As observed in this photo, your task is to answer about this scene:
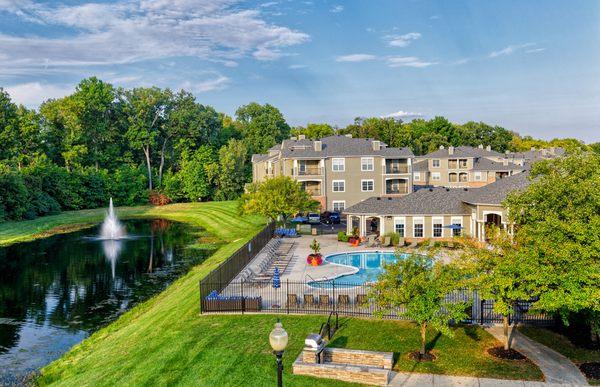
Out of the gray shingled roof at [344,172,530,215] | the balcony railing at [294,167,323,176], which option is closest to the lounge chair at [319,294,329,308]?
the gray shingled roof at [344,172,530,215]

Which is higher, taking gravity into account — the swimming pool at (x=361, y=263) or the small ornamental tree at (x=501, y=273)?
the small ornamental tree at (x=501, y=273)

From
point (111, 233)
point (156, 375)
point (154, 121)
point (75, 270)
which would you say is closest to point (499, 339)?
point (156, 375)

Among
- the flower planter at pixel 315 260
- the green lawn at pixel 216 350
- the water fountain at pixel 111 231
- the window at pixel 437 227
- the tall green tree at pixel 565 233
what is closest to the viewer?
the tall green tree at pixel 565 233

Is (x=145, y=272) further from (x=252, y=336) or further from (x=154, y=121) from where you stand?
(x=154, y=121)

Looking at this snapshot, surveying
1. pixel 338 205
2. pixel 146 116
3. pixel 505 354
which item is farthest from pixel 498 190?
pixel 146 116

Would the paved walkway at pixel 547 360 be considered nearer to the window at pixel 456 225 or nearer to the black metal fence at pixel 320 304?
the black metal fence at pixel 320 304

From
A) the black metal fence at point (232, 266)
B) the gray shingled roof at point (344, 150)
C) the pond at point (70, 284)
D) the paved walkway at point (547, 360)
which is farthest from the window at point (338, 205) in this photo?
the paved walkway at point (547, 360)

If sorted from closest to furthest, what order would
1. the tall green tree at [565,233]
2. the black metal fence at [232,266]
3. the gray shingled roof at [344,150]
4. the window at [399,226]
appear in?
the tall green tree at [565,233], the black metal fence at [232,266], the window at [399,226], the gray shingled roof at [344,150]

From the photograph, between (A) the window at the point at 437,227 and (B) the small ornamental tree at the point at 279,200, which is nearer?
(A) the window at the point at 437,227
